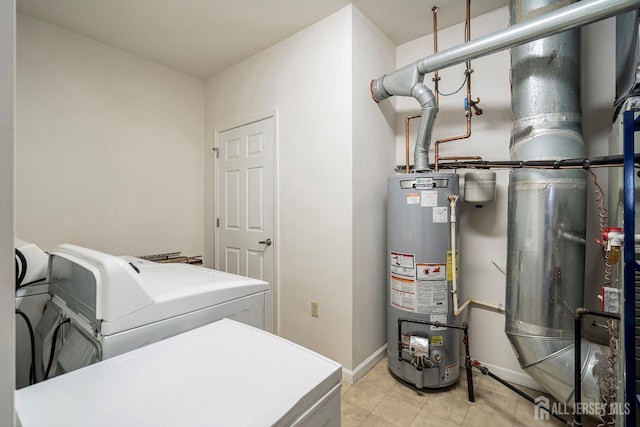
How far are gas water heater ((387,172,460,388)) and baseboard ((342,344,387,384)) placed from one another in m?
0.29

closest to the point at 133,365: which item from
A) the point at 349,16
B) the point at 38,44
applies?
the point at 349,16

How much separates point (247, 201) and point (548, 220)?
2326 mm

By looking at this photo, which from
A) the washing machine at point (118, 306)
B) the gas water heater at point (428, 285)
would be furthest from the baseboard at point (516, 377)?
the washing machine at point (118, 306)

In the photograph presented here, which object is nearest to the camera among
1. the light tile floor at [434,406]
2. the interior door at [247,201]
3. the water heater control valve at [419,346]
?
the light tile floor at [434,406]

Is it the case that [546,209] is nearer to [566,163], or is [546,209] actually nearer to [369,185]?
[566,163]

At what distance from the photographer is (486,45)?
1.58m

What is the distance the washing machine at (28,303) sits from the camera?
4.20 ft

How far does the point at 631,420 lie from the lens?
3.33 feet

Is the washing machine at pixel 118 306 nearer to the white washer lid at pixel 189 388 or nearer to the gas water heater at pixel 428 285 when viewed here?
the white washer lid at pixel 189 388

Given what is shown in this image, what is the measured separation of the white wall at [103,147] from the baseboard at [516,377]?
3036mm

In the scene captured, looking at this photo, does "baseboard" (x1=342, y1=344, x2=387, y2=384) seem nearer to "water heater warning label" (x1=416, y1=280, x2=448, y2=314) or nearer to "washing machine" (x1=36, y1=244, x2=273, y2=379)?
"water heater warning label" (x1=416, y1=280, x2=448, y2=314)

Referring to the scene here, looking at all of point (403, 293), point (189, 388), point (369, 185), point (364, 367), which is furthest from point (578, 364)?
point (189, 388)

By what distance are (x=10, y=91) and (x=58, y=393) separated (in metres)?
0.73

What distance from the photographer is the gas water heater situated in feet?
6.07
